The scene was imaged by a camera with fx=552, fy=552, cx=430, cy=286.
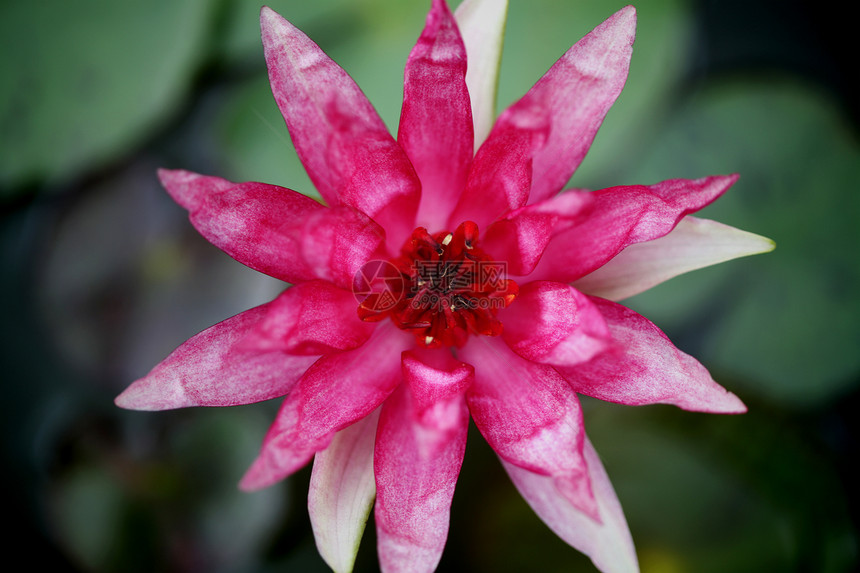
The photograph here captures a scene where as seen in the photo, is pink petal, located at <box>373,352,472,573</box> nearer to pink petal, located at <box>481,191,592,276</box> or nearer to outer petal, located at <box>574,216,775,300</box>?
pink petal, located at <box>481,191,592,276</box>

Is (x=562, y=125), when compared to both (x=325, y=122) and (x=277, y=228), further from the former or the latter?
(x=277, y=228)

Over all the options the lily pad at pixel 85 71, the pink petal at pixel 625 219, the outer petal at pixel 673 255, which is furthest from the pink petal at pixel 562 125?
the lily pad at pixel 85 71

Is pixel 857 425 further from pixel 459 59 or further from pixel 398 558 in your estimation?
pixel 459 59

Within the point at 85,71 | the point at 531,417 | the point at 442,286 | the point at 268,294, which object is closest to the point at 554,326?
the point at 531,417

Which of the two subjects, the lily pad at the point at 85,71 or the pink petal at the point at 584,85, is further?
the lily pad at the point at 85,71

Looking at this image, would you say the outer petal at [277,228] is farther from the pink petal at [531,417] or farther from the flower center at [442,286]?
the pink petal at [531,417]

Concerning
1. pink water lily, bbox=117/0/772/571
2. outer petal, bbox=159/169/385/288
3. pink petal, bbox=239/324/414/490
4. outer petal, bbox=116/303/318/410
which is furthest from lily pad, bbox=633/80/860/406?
outer petal, bbox=116/303/318/410
